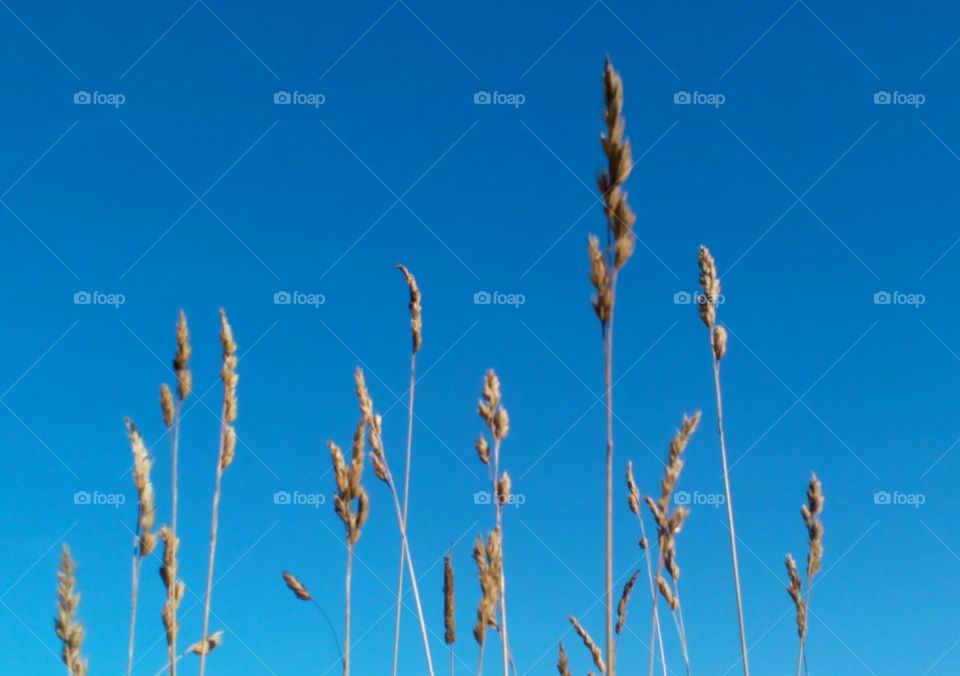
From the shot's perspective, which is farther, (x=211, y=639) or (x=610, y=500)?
(x=211, y=639)

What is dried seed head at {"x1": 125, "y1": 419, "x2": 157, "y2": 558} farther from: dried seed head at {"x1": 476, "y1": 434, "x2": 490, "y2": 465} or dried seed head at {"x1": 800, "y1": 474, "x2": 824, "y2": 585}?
dried seed head at {"x1": 800, "y1": 474, "x2": 824, "y2": 585}

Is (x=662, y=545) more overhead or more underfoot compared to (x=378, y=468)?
more underfoot

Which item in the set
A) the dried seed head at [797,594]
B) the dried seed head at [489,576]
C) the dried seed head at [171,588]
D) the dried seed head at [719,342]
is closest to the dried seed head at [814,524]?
the dried seed head at [797,594]

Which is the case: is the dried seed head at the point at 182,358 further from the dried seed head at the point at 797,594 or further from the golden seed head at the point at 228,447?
the dried seed head at the point at 797,594

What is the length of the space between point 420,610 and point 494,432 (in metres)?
0.77

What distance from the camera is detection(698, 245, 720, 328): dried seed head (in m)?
4.38

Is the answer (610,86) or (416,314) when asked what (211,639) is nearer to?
(416,314)

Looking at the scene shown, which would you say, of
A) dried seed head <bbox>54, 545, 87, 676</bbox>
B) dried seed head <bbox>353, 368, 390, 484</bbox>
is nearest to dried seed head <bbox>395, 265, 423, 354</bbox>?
dried seed head <bbox>353, 368, 390, 484</bbox>

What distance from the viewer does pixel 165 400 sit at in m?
3.78

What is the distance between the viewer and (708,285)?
14.7 feet

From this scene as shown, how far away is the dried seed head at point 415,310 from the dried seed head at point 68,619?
5.90 ft

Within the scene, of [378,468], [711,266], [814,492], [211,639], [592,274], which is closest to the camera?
[592,274]

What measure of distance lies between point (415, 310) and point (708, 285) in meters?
1.38

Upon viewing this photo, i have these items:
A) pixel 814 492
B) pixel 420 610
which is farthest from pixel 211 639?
pixel 814 492
